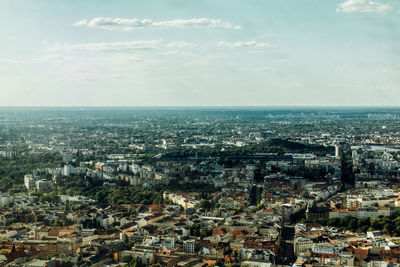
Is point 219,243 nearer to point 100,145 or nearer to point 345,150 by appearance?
point 345,150

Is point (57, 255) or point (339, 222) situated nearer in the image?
point (57, 255)

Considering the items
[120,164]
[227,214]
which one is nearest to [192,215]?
[227,214]

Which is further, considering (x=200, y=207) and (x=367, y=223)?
(x=200, y=207)

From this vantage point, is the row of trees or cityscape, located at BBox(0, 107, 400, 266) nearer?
cityscape, located at BBox(0, 107, 400, 266)

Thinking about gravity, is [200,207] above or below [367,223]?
below

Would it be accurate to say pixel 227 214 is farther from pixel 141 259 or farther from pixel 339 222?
pixel 141 259

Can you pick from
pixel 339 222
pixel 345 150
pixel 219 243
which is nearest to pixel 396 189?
pixel 339 222

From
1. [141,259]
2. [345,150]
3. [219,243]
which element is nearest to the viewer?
[141,259]

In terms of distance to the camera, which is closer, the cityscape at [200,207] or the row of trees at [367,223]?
the cityscape at [200,207]

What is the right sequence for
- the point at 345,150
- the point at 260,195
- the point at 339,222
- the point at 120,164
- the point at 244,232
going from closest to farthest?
the point at 244,232, the point at 339,222, the point at 260,195, the point at 120,164, the point at 345,150
